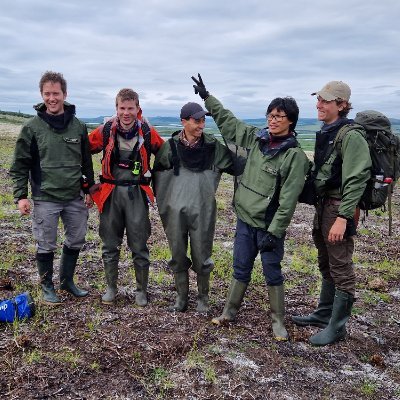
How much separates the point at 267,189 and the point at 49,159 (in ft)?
10.3

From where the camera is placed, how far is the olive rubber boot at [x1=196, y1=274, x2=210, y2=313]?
6.62m

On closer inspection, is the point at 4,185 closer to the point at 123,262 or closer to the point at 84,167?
the point at 123,262

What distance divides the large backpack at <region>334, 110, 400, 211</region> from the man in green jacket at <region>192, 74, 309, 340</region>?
0.69 meters

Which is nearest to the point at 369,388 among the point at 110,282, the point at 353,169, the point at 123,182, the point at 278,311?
the point at 278,311

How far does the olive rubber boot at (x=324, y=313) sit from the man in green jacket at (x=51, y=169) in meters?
3.76

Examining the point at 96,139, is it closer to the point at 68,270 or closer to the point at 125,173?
the point at 125,173

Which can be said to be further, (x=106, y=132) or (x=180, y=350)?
(x=106, y=132)

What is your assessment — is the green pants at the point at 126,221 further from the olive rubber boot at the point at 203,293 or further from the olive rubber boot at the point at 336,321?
the olive rubber boot at the point at 336,321

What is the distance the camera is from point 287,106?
5492 millimetres

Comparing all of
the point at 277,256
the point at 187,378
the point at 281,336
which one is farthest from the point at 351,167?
the point at 187,378

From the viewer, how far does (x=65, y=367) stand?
192 inches

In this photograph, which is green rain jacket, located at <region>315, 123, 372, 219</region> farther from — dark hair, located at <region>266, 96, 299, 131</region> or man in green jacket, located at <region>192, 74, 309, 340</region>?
dark hair, located at <region>266, 96, 299, 131</region>

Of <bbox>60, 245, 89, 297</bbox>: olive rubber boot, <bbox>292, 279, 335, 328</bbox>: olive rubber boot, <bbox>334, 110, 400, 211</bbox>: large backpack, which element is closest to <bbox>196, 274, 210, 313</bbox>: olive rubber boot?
<bbox>292, 279, 335, 328</bbox>: olive rubber boot

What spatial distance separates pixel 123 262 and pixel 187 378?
458 cm
